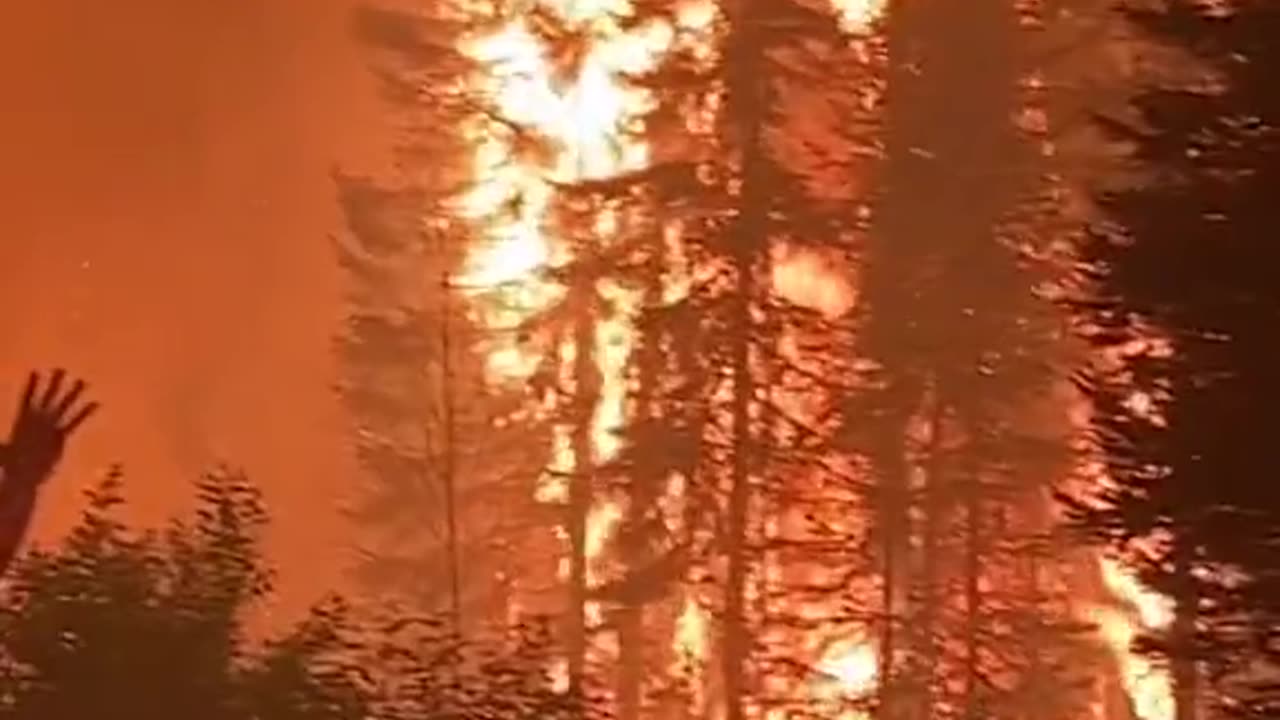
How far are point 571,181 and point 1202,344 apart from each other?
143cm

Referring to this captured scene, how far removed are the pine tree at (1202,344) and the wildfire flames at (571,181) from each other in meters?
0.93

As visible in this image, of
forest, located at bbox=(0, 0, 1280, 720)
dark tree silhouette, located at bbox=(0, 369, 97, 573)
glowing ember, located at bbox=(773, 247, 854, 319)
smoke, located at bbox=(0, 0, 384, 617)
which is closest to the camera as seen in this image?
dark tree silhouette, located at bbox=(0, 369, 97, 573)

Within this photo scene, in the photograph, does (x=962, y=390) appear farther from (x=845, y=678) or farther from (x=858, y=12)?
(x=858, y=12)

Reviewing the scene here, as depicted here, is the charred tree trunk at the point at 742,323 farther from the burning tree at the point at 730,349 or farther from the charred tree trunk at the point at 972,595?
the charred tree trunk at the point at 972,595

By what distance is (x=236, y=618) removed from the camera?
375 cm

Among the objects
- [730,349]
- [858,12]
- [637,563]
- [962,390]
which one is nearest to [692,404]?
[730,349]

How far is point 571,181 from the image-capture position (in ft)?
13.7

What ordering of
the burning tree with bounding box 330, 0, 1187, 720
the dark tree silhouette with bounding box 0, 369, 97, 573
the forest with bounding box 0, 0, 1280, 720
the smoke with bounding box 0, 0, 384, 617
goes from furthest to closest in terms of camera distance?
the smoke with bounding box 0, 0, 384, 617 < the burning tree with bounding box 330, 0, 1187, 720 < the forest with bounding box 0, 0, 1280, 720 < the dark tree silhouette with bounding box 0, 369, 97, 573

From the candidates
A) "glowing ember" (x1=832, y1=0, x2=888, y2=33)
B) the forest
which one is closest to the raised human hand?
the forest

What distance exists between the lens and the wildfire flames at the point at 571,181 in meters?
4.03

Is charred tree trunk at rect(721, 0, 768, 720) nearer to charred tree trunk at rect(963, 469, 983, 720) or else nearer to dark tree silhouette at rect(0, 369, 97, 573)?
charred tree trunk at rect(963, 469, 983, 720)

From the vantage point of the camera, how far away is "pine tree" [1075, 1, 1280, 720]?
2.98 m

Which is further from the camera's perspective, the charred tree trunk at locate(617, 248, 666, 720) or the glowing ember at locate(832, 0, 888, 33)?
the glowing ember at locate(832, 0, 888, 33)

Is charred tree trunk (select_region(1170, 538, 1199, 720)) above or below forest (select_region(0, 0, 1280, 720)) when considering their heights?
below
